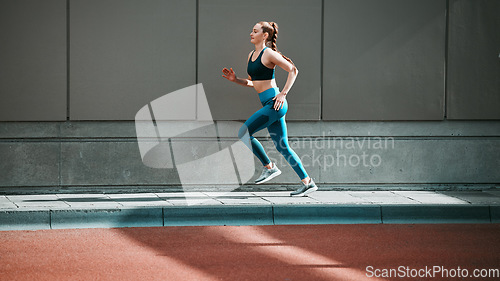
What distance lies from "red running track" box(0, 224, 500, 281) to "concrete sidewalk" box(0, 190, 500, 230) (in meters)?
0.26

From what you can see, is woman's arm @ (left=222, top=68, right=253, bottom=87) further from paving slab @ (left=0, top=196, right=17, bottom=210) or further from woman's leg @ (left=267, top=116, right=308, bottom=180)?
paving slab @ (left=0, top=196, right=17, bottom=210)

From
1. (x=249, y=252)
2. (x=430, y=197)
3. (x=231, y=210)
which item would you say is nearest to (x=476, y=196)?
(x=430, y=197)

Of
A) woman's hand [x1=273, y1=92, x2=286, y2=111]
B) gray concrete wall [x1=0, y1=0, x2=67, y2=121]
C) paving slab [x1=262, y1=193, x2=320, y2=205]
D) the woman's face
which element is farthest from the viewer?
gray concrete wall [x1=0, y1=0, x2=67, y2=121]

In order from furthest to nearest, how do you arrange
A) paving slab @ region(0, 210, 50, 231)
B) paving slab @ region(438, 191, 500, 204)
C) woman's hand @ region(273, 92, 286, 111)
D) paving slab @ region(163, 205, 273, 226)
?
paving slab @ region(438, 191, 500, 204)
woman's hand @ region(273, 92, 286, 111)
paving slab @ region(163, 205, 273, 226)
paving slab @ region(0, 210, 50, 231)

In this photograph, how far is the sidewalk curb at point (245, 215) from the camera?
21.7 feet

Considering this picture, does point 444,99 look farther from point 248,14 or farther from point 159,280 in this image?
point 159,280

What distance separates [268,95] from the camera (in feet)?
25.3

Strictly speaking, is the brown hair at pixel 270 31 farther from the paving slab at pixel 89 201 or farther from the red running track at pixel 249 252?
the paving slab at pixel 89 201

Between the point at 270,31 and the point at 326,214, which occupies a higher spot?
the point at 270,31

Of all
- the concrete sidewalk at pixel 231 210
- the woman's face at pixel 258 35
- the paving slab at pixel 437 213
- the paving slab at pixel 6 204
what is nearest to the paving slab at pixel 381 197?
the concrete sidewalk at pixel 231 210

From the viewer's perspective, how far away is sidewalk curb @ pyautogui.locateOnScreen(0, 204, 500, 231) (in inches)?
260

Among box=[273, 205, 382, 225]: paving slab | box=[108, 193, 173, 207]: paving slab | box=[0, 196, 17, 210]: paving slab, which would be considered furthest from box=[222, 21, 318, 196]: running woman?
box=[0, 196, 17, 210]: paving slab

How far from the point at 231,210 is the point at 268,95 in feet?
5.14

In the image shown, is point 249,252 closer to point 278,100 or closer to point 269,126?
point 278,100
